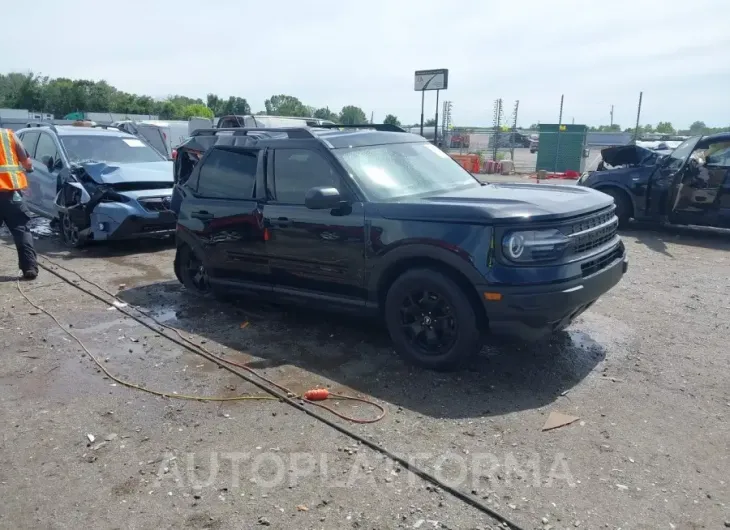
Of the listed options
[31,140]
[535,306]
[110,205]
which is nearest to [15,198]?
[110,205]

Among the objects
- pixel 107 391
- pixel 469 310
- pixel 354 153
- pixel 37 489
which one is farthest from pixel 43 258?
pixel 469 310

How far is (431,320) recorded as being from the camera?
455 centimetres

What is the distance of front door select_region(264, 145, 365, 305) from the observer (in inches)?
195

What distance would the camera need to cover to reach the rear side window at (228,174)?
581cm

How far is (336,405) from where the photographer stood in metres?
4.18

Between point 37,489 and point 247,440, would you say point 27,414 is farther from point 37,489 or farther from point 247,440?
point 247,440

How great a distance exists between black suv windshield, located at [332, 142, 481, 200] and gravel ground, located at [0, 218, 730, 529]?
1.37 metres

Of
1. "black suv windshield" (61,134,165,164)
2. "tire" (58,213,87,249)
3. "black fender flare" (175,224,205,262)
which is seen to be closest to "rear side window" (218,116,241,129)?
"black suv windshield" (61,134,165,164)

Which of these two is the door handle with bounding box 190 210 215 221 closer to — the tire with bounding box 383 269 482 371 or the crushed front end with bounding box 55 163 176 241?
the tire with bounding box 383 269 482 371

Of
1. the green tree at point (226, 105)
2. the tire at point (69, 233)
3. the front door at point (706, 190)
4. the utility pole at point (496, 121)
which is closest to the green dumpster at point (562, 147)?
the utility pole at point (496, 121)

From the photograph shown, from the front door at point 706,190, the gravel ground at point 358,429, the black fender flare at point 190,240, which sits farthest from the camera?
Answer: the front door at point 706,190

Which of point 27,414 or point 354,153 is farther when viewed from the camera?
point 354,153

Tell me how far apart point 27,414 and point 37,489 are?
1046 mm

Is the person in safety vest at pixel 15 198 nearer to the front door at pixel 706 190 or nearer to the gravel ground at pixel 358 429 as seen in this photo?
the gravel ground at pixel 358 429
